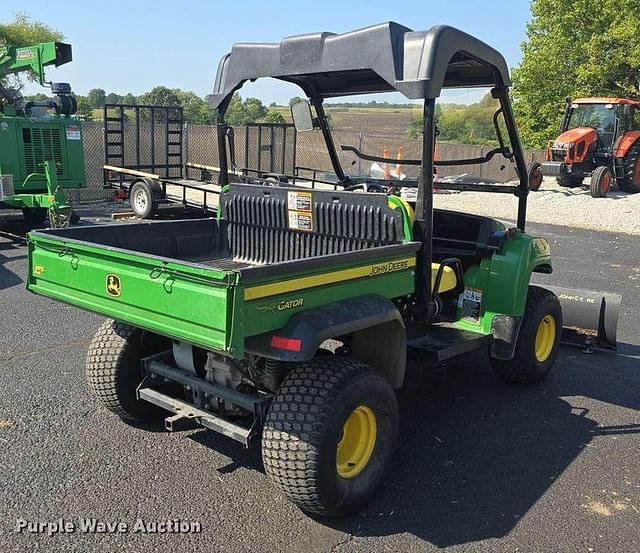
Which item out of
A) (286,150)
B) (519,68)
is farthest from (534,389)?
(519,68)

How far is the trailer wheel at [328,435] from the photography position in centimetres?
278

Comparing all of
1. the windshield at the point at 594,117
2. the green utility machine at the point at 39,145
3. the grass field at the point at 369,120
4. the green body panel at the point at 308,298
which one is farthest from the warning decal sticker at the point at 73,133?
the windshield at the point at 594,117

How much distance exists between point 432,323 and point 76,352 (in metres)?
2.82

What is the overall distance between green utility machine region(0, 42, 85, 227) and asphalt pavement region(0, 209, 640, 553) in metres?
5.39

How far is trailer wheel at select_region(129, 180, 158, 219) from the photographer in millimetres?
11109

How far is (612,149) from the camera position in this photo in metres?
17.3

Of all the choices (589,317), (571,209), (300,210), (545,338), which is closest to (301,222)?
(300,210)

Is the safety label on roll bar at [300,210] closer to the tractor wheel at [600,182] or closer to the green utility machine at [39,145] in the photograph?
the green utility machine at [39,145]

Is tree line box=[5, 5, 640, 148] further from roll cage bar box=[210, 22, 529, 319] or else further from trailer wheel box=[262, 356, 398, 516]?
trailer wheel box=[262, 356, 398, 516]

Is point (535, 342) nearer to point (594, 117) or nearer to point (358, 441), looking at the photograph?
point (358, 441)

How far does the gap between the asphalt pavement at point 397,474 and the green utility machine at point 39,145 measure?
539 centimetres

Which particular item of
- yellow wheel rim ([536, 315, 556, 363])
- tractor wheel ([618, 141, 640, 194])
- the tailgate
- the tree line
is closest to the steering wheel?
yellow wheel rim ([536, 315, 556, 363])

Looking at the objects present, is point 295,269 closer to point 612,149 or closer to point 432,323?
point 432,323

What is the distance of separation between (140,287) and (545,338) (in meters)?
3.13
